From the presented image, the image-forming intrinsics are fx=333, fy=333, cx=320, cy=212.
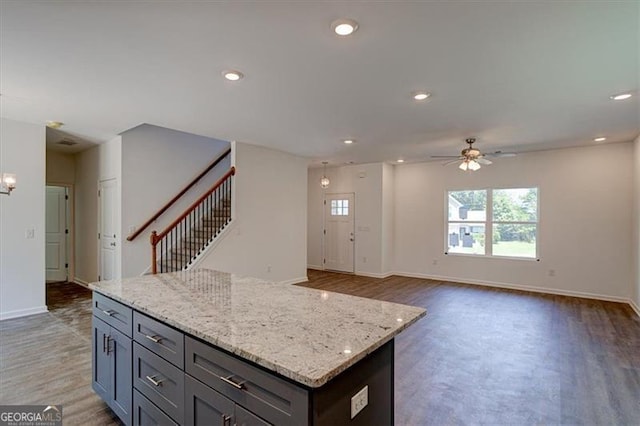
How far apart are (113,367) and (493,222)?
7.04 m

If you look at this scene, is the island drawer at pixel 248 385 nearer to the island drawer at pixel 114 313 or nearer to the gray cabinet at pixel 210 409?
the gray cabinet at pixel 210 409

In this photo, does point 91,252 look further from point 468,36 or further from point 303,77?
point 468,36

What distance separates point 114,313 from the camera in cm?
221

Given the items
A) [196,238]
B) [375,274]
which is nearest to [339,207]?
[375,274]

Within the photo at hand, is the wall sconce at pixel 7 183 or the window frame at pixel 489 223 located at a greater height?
the wall sconce at pixel 7 183

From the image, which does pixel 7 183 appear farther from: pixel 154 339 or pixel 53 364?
pixel 154 339

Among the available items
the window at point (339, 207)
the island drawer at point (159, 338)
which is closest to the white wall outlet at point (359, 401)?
the island drawer at point (159, 338)

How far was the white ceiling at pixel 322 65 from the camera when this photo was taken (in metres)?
2.10

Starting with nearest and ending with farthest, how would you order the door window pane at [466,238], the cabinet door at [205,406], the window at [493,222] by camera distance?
the cabinet door at [205,406] < the window at [493,222] < the door window pane at [466,238]

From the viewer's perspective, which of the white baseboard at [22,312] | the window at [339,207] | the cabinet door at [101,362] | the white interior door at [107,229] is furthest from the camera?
the window at [339,207]

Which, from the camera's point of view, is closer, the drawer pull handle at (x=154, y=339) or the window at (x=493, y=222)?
the drawer pull handle at (x=154, y=339)

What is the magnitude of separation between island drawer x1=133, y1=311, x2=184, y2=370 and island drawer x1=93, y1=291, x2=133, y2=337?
100 mm

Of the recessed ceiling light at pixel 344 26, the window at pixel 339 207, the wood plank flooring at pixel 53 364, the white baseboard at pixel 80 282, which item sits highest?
the recessed ceiling light at pixel 344 26

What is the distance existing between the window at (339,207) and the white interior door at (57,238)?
603 centimetres
